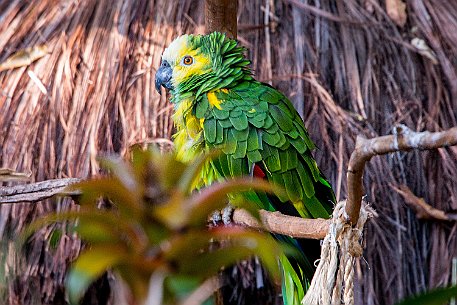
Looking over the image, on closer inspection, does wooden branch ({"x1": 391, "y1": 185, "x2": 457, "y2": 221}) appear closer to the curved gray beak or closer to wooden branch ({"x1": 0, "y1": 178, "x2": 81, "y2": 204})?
the curved gray beak

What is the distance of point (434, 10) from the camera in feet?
8.83

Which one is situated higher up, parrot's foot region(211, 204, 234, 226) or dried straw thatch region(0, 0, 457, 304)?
dried straw thatch region(0, 0, 457, 304)

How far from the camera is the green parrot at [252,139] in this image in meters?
1.91

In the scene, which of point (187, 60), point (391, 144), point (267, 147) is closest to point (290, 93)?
point (187, 60)

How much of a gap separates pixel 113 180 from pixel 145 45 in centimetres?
214

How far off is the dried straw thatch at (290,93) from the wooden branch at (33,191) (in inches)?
34.4

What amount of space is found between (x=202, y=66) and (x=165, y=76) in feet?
0.45

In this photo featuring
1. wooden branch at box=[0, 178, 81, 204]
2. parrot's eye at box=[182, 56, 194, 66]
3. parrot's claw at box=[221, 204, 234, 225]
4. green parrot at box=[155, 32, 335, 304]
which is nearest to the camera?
wooden branch at box=[0, 178, 81, 204]

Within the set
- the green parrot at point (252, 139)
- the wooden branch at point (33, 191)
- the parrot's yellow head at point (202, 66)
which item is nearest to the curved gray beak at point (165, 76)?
the parrot's yellow head at point (202, 66)

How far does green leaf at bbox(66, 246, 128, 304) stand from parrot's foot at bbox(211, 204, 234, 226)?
1257 mm

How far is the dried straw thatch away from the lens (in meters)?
2.53

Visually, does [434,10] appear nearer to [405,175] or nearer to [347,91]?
[347,91]

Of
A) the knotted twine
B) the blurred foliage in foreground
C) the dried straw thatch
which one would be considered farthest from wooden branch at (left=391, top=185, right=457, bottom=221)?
the blurred foliage in foreground

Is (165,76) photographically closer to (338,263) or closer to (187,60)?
(187,60)
